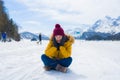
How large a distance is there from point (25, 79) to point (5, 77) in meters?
Result: 0.49

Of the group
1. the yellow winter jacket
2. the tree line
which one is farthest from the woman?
the tree line

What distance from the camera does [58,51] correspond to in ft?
24.9

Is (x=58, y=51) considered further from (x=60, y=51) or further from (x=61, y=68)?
(x=61, y=68)

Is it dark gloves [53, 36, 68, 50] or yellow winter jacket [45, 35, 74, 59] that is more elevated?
dark gloves [53, 36, 68, 50]

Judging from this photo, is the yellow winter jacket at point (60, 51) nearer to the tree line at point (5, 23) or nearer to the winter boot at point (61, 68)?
the winter boot at point (61, 68)

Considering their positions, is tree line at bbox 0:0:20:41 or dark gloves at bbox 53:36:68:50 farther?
tree line at bbox 0:0:20:41

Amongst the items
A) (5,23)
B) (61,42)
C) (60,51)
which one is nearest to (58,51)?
(60,51)

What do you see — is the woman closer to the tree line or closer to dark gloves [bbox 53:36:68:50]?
dark gloves [bbox 53:36:68:50]

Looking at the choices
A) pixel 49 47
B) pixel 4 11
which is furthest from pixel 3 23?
pixel 49 47

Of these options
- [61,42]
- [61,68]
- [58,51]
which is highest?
[61,42]

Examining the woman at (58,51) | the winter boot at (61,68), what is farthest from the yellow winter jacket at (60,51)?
the winter boot at (61,68)

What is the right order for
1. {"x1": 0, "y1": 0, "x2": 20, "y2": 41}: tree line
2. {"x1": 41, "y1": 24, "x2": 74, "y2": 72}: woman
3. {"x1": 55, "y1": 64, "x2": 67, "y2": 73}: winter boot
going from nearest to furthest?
{"x1": 55, "y1": 64, "x2": 67, "y2": 73}: winter boot, {"x1": 41, "y1": 24, "x2": 74, "y2": 72}: woman, {"x1": 0, "y1": 0, "x2": 20, "y2": 41}: tree line

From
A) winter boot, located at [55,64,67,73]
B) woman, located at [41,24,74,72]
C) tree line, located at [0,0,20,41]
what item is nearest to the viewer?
winter boot, located at [55,64,67,73]

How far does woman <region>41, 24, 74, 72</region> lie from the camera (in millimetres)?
7516
